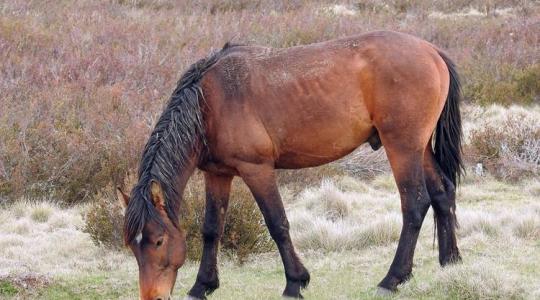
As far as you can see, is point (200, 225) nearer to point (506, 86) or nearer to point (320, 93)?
point (320, 93)

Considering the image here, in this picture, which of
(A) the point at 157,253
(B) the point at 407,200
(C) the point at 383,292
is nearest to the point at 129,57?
(B) the point at 407,200

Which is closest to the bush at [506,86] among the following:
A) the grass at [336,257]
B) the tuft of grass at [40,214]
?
the grass at [336,257]

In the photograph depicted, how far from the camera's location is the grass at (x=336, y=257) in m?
5.43

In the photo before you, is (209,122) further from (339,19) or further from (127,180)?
(339,19)

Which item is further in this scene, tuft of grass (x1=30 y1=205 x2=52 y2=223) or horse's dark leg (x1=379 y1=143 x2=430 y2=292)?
tuft of grass (x1=30 y1=205 x2=52 y2=223)

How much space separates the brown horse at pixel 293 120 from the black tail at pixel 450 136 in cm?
21

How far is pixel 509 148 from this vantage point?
10.4m

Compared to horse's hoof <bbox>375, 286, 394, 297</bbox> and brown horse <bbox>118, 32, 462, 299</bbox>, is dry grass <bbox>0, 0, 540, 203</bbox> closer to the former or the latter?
brown horse <bbox>118, 32, 462, 299</bbox>

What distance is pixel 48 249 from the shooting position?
7191 mm

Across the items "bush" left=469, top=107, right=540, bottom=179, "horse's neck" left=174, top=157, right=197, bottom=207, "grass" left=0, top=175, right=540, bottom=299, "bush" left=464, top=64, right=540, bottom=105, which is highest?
"horse's neck" left=174, top=157, right=197, bottom=207

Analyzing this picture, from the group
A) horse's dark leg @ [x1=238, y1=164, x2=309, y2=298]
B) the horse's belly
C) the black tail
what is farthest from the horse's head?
the black tail

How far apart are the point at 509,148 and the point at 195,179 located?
15.6ft

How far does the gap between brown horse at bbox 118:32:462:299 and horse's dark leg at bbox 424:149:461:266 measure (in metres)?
0.26

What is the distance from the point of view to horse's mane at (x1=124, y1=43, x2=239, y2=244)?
4.70 m
